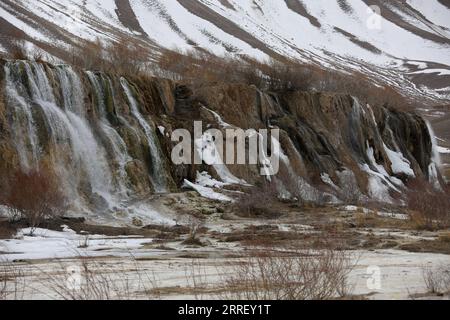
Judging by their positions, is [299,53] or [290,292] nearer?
[290,292]

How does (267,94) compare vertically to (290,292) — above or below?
above

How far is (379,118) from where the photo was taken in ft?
147

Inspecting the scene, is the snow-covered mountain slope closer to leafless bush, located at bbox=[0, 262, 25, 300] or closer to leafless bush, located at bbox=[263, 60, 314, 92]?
leafless bush, located at bbox=[263, 60, 314, 92]

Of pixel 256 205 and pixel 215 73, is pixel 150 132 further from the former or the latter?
pixel 215 73

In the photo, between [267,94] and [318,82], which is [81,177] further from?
[318,82]

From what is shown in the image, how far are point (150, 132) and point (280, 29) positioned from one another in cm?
10777

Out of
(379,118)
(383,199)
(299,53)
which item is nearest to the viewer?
(383,199)

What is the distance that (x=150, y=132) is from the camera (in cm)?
2873

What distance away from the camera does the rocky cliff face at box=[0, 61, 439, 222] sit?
24578 mm

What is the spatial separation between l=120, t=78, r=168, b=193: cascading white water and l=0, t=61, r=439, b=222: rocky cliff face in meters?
0.05

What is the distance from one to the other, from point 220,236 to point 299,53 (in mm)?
100917

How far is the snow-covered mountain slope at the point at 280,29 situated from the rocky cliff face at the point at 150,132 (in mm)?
28067

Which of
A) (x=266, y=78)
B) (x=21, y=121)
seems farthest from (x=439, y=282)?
(x=266, y=78)

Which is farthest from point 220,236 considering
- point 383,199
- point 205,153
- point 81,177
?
point 383,199
